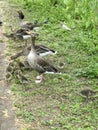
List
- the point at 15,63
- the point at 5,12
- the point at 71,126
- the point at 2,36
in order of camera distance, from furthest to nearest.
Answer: the point at 5,12, the point at 2,36, the point at 15,63, the point at 71,126

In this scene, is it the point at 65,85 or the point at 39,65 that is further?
the point at 39,65

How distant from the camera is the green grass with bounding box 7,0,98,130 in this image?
742cm

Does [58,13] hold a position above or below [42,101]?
above

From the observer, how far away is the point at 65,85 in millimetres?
9055

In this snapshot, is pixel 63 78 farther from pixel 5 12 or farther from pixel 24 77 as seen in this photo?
pixel 5 12

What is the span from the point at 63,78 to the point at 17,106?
1.86 metres

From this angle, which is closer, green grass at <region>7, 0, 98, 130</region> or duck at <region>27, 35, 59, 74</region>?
green grass at <region>7, 0, 98, 130</region>

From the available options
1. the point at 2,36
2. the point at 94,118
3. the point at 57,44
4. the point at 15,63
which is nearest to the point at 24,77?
the point at 15,63

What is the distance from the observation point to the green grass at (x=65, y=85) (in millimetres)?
7418

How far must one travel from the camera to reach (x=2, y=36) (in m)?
13.0

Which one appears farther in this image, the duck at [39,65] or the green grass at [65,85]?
the duck at [39,65]

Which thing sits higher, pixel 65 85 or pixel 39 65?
pixel 39 65

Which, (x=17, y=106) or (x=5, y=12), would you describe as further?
(x=5, y=12)

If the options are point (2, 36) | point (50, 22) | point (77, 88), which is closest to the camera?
point (77, 88)
